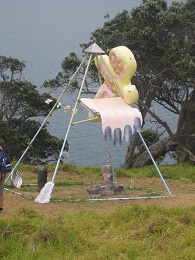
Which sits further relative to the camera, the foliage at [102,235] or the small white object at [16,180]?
the small white object at [16,180]

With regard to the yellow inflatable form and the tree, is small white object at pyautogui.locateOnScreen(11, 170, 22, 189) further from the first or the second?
the tree

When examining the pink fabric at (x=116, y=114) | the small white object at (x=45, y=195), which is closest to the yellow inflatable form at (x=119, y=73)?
the pink fabric at (x=116, y=114)

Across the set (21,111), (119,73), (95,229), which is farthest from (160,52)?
(95,229)

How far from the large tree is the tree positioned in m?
2.76

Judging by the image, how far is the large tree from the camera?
20312 millimetres

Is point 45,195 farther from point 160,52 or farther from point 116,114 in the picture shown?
point 160,52

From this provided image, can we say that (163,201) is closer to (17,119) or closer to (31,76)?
(17,119)

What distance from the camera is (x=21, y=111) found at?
85.7ft

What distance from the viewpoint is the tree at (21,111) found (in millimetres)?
25312

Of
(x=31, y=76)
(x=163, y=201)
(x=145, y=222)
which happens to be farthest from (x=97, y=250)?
(x=31, y=76)

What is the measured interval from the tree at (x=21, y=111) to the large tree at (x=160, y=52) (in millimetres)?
2763

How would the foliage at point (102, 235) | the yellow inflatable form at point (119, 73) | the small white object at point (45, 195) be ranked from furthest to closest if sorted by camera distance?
the yellow inflatable form at point (119, 73)
the small white object at point (45, 195)
the foliage at point (102, 235)

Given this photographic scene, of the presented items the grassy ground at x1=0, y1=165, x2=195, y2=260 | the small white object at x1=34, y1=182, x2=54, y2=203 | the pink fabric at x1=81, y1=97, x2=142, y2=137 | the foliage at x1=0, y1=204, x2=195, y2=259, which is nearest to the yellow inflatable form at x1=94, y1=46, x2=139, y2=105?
the pink fabric at x1=81, y1=97, x2=142, y2=137

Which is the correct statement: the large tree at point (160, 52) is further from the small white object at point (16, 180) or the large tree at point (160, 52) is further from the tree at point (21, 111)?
the small white object at point (16, 180)
